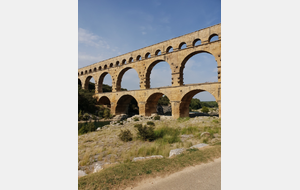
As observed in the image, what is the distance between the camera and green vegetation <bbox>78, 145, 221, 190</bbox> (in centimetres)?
317

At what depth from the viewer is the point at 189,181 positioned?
3283mm

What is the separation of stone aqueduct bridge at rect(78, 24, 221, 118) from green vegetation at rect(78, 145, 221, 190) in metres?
9.61

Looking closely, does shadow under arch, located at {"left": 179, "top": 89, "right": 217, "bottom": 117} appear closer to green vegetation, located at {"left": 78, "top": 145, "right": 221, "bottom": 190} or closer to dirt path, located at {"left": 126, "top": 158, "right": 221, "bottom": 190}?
green vegetation, located at {"left": 78, "top": 145, "right": 221, "bottom": 190}

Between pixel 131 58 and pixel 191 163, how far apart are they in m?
19.9

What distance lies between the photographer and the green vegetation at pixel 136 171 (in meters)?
3.17

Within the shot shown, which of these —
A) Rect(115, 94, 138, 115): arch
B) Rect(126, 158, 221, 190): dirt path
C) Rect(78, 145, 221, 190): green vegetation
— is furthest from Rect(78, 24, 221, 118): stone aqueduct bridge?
Rect(126, 158, 221, 190): dirt path

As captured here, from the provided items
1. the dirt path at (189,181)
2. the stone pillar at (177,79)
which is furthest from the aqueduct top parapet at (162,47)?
the dirt path at (189,181)

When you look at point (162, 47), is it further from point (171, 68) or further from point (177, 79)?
point (177, 79)

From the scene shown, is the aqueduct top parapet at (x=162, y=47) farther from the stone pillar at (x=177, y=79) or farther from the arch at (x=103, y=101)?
the arch at (x=103, y=101)

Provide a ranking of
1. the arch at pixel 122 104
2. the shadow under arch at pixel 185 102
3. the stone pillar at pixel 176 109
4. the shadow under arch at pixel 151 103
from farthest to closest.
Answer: the arch at pixel 122 104
the shadow under arch at pixel 151 103
the stone pillar at pixel 176 109
the shadow under arch at pixel 185 102

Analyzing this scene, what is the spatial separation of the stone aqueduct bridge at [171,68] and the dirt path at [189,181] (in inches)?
404

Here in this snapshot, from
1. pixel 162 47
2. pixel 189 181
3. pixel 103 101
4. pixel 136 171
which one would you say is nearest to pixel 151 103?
pixel 162 47

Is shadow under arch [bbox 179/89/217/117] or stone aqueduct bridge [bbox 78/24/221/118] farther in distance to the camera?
shadow under arch [bbox 179/89/217/117]

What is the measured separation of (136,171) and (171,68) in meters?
14.6
